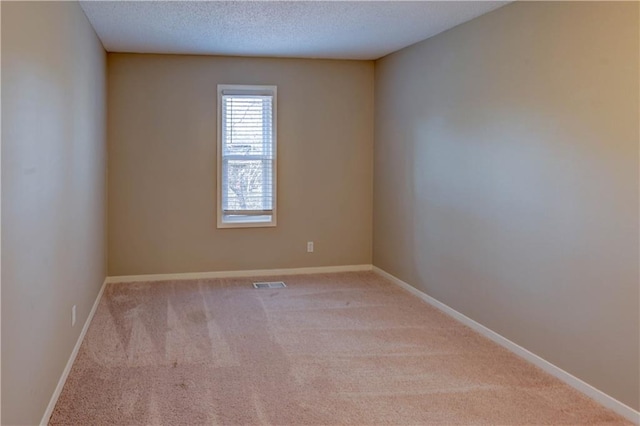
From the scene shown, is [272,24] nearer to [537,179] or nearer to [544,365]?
[537,179]

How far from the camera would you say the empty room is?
2.59 metres

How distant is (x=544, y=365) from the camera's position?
3.20m

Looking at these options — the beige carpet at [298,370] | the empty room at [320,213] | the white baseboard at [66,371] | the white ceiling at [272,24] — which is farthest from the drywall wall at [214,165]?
the white baseboard at [66,371]

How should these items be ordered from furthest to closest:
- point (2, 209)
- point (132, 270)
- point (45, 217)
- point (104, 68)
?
point (132, 270), point (104, 68), point (45, 217), point (2, 209)

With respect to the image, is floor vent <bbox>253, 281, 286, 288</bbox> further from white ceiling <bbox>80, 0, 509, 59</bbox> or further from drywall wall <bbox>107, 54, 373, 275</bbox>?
white ceiling <bbox>80, 0, 509, 59</bbox>

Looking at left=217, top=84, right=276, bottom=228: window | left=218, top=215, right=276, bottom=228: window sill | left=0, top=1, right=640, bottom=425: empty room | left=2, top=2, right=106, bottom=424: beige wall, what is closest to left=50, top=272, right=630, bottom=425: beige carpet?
left=0, top=1, right=640, bottom=425: empty room

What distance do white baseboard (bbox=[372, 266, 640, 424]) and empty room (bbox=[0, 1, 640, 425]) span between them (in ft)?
0.04

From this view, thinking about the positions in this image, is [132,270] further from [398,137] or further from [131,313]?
[398,137]

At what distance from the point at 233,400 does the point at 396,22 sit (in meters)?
3.00

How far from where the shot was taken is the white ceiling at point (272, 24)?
365 cm

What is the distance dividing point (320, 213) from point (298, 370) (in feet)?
9.46

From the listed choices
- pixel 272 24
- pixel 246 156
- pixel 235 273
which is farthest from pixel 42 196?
pixel 235 273

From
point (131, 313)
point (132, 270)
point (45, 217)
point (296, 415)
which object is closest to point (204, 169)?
point (132, 270)

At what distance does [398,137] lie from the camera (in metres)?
5.27
